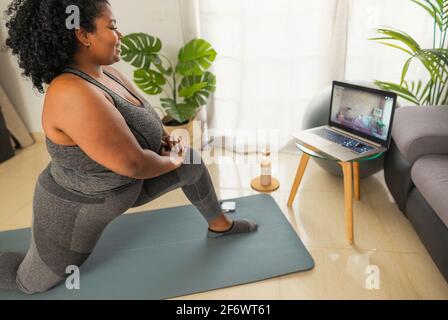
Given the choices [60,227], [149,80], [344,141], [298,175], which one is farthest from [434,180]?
[149,80]

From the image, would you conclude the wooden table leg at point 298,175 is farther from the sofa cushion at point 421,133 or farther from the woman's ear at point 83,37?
the woman's ear at point 83,37

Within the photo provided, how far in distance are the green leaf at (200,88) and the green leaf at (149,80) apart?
15 centimetres

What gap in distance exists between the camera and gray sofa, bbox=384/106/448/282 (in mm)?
1374

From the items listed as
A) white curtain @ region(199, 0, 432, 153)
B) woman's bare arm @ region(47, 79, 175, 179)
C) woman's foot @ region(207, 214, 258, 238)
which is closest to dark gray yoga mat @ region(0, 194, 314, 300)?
woman's foot @ region(207, 214, 258, 238)

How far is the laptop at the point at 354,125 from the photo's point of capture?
1.59 m

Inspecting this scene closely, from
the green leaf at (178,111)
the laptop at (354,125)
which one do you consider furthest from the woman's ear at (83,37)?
the green leaf at (178,111)

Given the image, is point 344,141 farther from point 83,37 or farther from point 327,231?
point 83,37

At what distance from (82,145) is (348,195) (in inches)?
44.3

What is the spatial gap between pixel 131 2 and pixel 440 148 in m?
2.04

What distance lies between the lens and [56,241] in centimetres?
136

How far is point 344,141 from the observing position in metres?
1.71

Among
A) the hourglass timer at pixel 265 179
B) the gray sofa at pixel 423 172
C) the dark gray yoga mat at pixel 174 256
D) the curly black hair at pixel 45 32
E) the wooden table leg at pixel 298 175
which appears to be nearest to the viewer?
the curly black hair at pixel 45 32

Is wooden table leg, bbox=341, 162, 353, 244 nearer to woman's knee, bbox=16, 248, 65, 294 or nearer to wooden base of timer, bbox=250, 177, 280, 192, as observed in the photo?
wooden base of timer, bbox=250, 177, 280, 192
